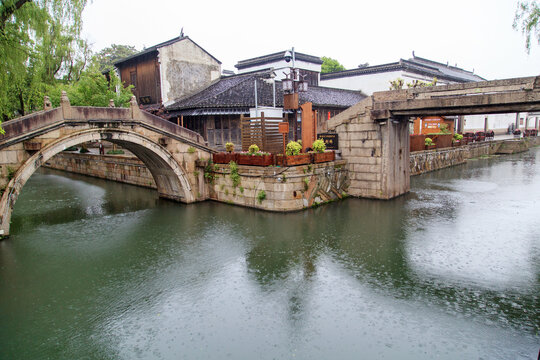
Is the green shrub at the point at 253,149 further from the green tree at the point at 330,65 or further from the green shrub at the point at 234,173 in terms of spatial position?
the green tree at the point at 330,65

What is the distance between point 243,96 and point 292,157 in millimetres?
10049

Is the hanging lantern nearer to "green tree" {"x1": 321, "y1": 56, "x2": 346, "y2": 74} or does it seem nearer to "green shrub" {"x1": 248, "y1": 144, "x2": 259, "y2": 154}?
"green shrub" {"x1": 248, "y1": 144, "x2": 259, "y2": 154}

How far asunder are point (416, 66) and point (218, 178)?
32485mm

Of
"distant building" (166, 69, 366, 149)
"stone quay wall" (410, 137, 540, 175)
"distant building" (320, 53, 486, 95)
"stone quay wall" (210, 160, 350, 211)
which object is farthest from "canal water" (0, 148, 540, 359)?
"distant building" (320, 53, 486, 95)

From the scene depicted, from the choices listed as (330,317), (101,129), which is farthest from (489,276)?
(101,129)

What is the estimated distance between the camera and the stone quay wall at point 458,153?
25.3 metres

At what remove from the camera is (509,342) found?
21.5 ft

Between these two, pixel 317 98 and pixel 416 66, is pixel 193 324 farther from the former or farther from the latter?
pixel 416 66

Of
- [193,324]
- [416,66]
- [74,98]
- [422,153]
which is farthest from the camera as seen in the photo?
[416,66]

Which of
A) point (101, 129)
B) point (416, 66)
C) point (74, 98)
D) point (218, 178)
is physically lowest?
point (218, 178)

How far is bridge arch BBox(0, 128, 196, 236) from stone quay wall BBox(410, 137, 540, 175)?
1565 cm

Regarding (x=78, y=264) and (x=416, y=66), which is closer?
(x=78, y=264)

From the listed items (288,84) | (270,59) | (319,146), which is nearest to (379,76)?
(270,59)

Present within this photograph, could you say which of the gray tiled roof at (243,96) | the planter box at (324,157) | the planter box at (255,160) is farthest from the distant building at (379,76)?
the planter box at (255,160)
